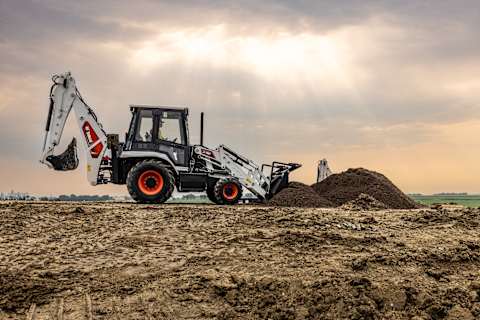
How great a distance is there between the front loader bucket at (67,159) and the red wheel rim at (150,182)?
300 cm

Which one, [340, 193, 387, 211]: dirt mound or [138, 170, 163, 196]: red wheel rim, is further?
[138, 170, 163, 196]: red wheel rim

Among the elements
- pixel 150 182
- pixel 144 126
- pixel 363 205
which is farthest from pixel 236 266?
pixel 144 126

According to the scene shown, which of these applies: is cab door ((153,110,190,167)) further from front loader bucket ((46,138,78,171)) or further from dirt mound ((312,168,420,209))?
dirt mound ((312,168,420,209))

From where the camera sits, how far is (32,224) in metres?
13.3

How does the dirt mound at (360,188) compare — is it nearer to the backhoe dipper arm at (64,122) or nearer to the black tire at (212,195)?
the black tire at (212,195)

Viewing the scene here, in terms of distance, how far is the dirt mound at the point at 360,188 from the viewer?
68.2 feet

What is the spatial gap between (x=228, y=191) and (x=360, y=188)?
554 cm

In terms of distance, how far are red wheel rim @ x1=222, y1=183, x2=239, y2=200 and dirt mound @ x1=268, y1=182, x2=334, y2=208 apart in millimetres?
1315

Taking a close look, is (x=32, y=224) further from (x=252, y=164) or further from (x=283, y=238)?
(x=252, y=164)

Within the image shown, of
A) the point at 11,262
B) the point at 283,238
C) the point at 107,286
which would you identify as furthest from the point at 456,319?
→ the point at 11,262

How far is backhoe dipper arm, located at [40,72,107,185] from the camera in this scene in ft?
62.5

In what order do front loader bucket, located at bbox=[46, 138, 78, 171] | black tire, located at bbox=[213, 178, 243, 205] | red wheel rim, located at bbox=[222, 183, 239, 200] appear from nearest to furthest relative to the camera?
1. black tire, located at bbox=[213, 178, 243, 205]
2. red wheel rim, located at bbox=[222, 183, 239, 200]
3. front loader bucket, located at bbox=[46, 138, 78, 171]

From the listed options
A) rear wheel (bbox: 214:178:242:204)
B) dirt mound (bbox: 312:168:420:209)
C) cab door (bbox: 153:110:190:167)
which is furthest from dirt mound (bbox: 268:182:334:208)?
cab door (bbox: 153:110:190:167)

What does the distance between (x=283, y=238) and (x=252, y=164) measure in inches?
356
